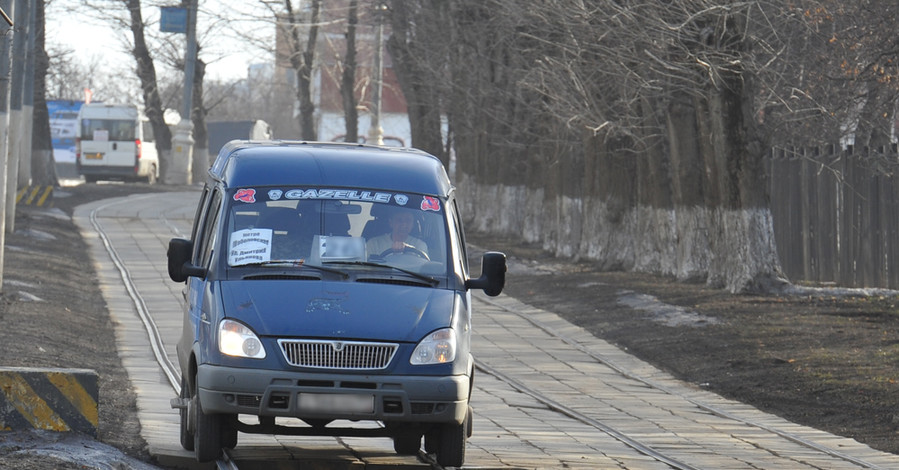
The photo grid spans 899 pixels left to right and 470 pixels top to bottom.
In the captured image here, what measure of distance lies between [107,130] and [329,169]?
153 feet

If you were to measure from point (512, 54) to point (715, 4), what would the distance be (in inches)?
410

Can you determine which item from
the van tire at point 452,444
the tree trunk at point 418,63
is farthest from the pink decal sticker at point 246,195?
the tree trunk at point 418,63

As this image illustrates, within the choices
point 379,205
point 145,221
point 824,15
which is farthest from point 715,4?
point 145,221

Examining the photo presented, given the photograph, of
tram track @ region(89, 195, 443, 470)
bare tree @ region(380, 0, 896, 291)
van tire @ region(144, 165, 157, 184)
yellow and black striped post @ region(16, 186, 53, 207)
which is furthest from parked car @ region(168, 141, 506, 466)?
van tire @ region(144, 165, 157, 184)

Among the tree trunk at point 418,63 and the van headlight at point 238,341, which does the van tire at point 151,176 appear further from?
the van headlight at point 238,341

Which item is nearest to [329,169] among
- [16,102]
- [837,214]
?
[837,214]

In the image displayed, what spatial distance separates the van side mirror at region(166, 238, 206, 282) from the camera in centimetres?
824

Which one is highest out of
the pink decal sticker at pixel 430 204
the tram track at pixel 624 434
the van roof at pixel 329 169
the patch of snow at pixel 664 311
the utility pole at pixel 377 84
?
the utility pole at pixel 377 84

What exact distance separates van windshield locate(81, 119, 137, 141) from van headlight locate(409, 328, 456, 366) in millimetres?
47212

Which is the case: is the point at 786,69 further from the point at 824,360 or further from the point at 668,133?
the point at 824,360

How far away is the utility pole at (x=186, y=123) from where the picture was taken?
1633 inches

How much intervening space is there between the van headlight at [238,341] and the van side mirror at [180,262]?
2.10ft

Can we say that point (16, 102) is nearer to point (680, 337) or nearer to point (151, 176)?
point (680, 337)

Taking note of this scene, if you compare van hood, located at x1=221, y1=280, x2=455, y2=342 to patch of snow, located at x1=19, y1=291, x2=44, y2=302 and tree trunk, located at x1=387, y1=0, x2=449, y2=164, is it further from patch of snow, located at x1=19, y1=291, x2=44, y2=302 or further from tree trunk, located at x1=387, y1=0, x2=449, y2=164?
tree trunk, located at x1=387, y1=0, x2=449, y2=164
